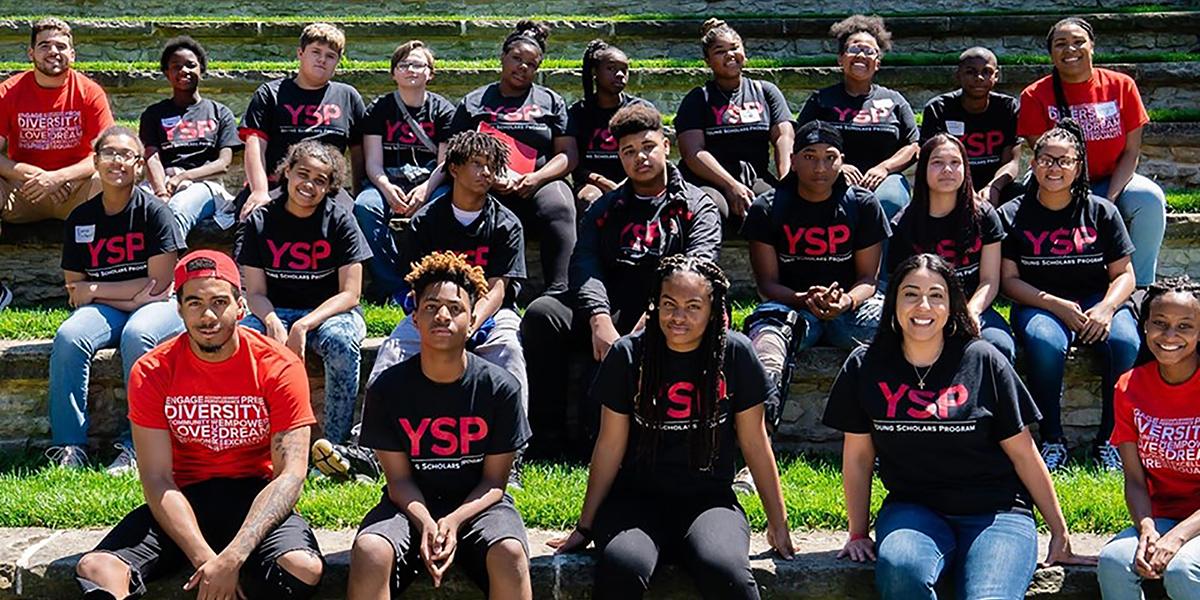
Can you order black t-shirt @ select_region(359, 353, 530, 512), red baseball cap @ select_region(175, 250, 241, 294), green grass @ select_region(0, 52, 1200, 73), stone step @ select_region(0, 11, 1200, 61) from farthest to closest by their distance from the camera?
1. stone step @ select_region(0, 11, 1200, 61)
2. green grass @ select_region(0, 52, 1200, 73)
3. red baseball cap @ select_region(175, 250, 241, 294)
4. black t-shirt @ select_region(359, 353, 530, 512)

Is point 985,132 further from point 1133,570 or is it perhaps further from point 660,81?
point 1133,570

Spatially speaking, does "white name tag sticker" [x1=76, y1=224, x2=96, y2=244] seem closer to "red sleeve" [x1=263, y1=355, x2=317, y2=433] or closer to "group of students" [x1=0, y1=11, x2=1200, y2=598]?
"group of students" [x1=0, y1=11, x2=1200, y2=598]

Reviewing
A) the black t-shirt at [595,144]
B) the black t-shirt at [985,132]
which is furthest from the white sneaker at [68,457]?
the black t-shirt at [985,132]

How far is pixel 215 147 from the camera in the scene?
22.1 feet

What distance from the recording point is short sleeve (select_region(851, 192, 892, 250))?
213 inches

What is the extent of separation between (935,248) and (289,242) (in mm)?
2748

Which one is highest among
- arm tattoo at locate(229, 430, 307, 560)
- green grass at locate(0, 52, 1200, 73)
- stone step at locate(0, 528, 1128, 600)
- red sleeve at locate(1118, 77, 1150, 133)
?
green grass at locate(0, 52, 1200, 73)

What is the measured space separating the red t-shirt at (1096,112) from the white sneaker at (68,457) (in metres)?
4.64

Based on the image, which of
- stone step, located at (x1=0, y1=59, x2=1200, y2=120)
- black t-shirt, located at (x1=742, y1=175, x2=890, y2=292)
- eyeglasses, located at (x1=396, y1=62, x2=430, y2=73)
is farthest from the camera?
stone step, located at (x1=0, y1=59, x2=1200, y2=120)

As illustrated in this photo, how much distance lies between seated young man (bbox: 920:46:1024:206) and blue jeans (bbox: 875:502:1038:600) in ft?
9.55

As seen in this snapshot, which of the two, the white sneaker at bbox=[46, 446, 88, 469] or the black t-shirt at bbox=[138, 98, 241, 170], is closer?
the white sneaker at bbox=[46, 446, 88, 469]

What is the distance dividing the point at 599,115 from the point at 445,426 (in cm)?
294

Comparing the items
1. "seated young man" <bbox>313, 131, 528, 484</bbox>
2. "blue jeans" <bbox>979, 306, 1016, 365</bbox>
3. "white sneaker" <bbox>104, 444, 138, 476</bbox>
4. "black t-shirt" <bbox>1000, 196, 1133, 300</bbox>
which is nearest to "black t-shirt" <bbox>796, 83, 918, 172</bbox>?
"black t-shirt" <bbox>1000, 196, 1133, 300</bbox>

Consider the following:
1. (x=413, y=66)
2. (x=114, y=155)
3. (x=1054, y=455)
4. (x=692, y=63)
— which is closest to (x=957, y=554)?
(x=1054, y=455)
